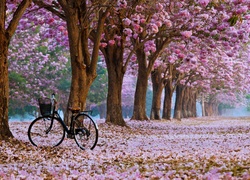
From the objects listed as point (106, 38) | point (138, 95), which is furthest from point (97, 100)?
point (106, 38)

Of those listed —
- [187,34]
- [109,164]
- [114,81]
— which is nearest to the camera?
[109,164]

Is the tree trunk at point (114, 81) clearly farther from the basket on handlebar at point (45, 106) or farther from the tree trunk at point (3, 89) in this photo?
the tree trunk at point (3, 89)

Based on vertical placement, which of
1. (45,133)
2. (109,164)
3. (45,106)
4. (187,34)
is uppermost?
(187,34)

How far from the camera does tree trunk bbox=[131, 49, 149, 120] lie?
97.8 feet

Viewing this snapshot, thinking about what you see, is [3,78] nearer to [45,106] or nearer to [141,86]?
[45,106]

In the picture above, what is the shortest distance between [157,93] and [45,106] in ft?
81.1

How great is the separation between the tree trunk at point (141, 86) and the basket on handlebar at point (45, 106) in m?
17.1

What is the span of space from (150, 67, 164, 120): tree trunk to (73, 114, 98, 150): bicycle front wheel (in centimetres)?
2349

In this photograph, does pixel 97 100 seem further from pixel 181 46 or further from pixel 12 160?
pixel 12 160

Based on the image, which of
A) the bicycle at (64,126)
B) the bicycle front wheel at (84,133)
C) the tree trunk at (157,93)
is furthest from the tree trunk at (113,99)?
the tree trunk at (157,93)

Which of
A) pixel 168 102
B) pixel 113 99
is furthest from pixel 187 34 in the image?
pixel 168 102

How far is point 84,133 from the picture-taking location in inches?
509

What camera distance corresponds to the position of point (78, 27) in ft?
60.6

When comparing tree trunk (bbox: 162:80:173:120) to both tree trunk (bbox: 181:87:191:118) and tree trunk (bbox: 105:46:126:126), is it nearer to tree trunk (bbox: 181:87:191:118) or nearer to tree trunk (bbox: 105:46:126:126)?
tree trunk (bbox: 181:87:191:118)
